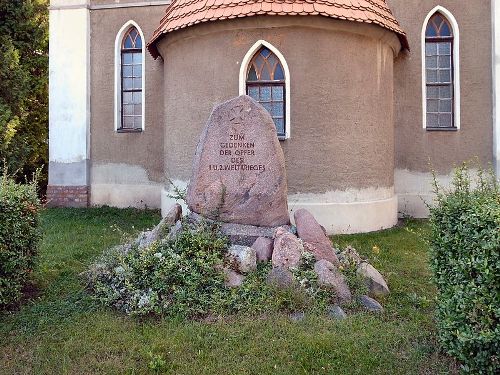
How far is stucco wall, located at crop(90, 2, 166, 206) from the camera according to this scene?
13.7 metres

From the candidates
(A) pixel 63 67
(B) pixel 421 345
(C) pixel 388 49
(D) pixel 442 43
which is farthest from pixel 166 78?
(B) pixel 421 345

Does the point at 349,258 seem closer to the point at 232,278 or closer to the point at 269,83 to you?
the point at 232,278

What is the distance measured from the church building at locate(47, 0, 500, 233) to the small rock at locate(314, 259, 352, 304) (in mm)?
4190

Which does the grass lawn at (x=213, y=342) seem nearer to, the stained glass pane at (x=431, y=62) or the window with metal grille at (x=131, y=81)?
the stained glass pane at (x=431, y=62)

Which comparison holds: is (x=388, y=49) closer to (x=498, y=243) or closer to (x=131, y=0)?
(x=131, y=0)

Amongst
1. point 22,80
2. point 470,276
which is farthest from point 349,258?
point 22,80

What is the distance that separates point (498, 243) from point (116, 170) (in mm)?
12334

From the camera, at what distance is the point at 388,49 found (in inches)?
432

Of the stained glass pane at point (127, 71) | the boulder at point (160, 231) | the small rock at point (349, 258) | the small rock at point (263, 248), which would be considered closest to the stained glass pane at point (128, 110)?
the stained glass pane at point (127, 71)

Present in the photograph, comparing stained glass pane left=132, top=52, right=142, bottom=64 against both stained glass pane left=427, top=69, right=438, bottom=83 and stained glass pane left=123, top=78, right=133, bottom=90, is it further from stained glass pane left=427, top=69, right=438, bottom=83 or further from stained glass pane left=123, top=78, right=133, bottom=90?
stained glass pane left=427, top=69, right=438, bottom=83

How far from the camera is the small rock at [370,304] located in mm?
5337

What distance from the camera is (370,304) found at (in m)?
5.42

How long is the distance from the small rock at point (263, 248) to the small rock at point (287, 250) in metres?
0.13

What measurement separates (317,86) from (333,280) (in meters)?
5.50
